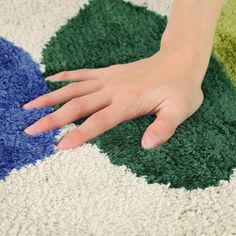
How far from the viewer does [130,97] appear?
2.33 feet

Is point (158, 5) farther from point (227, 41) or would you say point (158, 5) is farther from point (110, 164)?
point (110, 164)

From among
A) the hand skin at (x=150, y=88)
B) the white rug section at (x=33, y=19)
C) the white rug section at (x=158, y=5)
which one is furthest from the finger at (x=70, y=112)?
the white rug section at (x=158, y=5)

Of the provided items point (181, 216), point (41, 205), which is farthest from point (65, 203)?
point (181, 216)

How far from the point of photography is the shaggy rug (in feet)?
1.91

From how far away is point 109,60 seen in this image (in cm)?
82

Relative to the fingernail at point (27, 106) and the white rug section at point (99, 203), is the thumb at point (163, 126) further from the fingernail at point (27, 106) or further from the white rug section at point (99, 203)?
the fingernail at point (27, 106)

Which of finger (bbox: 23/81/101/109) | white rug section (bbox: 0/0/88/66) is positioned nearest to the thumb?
finger (bbox: 23/81/101/109)

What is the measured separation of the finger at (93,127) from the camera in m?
0.66

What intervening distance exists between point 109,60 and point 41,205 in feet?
1.02

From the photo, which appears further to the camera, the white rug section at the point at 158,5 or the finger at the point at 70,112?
the white rug section at the point at 158,5

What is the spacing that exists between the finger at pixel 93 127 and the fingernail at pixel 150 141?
0.16ft

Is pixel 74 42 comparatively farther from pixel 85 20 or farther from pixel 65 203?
pixel 65 203

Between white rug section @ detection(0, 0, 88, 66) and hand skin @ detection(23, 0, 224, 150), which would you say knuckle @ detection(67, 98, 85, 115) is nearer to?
hand skin @ detection(23, 0, 224, 150)

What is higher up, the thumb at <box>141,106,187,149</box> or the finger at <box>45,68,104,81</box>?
the finger at <box>45,68,104,81</box>
